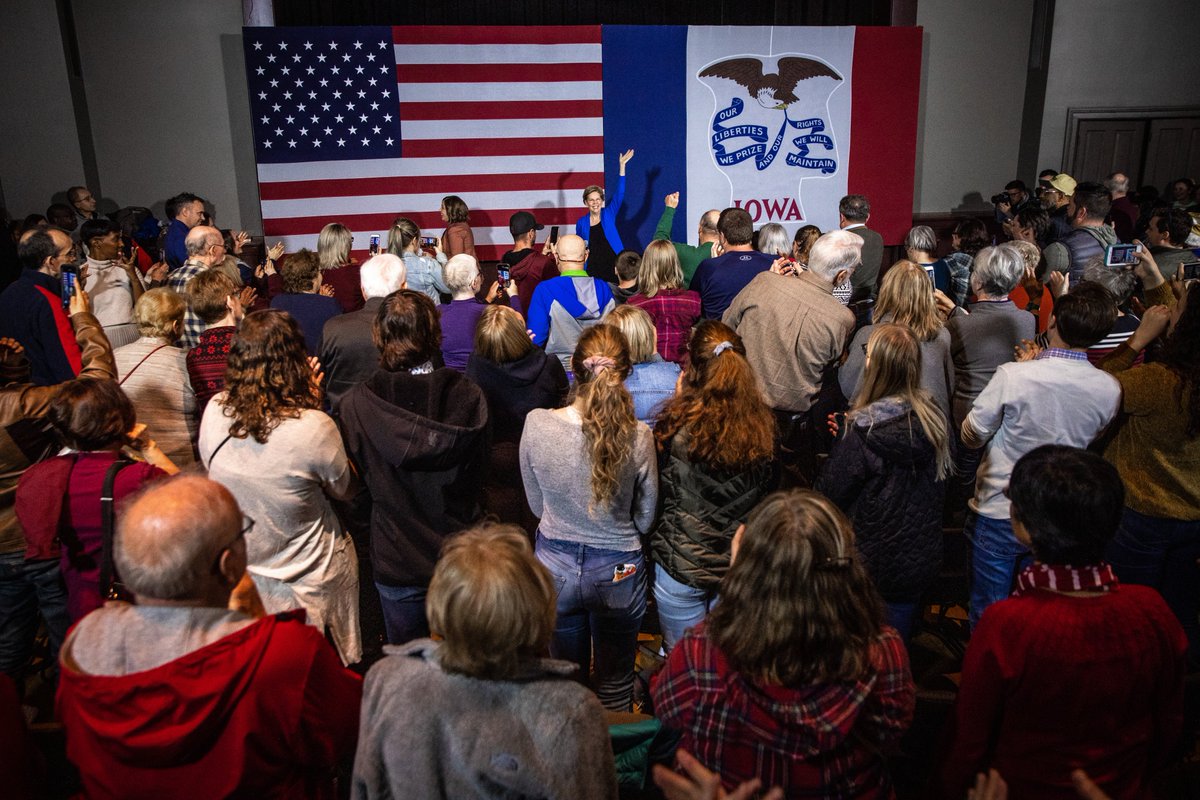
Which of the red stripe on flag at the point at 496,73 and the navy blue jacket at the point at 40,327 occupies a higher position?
the red stripe on flag at the point at 496,73

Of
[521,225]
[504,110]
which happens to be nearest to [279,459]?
[521,225]

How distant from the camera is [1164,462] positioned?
258 cm

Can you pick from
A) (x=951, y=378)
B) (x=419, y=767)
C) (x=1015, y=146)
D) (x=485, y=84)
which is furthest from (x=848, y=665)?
(x=1015, y=146)

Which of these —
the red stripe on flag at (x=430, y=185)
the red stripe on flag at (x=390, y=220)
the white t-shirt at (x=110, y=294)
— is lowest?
the white t-shirt at (x=110, y=294)

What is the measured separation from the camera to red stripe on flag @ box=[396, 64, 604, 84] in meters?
7.69

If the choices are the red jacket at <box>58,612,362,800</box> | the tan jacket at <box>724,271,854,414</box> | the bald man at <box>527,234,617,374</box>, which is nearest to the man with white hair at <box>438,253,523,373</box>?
the bald man at <box>527,234,617,374</box>

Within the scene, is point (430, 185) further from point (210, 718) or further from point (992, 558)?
point (210, 718)

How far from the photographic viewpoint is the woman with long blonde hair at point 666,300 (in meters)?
3.98

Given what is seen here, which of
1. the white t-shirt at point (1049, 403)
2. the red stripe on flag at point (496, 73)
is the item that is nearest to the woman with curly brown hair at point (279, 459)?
the white t-shirt at point (1049, 403)

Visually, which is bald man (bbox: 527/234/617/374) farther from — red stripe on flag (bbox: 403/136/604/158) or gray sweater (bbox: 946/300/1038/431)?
red stripe on flag (bbox: 403/136/604/158)

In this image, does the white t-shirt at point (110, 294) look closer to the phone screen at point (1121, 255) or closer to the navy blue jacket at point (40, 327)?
the navy blue jacket at point (40, 327)

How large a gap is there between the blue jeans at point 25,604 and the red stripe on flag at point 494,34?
645 centimetres

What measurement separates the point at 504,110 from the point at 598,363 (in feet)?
20.7

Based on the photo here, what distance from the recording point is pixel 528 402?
304 centimetres
